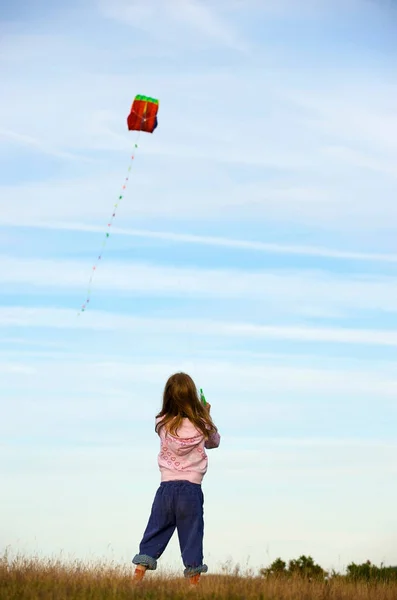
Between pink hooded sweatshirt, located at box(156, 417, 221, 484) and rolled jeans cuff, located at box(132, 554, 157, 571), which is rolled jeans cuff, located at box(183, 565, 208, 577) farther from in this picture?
pink hooded sweatshirt, located at box(156, 417, 221, 484)

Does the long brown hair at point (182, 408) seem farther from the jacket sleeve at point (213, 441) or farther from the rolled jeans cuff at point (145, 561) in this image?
the rolled jeans cuff at point (145, 561)

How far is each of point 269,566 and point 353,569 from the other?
4.46 feet

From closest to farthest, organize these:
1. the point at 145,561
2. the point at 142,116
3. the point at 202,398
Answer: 1. the point at 145,561
2. the point at 202,398
3. the point at 142,116

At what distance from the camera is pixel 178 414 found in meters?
10.9

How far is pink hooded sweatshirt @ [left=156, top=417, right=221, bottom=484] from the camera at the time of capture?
10.7 meters

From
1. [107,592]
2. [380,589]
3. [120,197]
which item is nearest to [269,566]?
[380,589]

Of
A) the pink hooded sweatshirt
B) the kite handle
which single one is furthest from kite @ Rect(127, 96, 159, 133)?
the pink hooded sweatshirt

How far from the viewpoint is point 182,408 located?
1084 cm

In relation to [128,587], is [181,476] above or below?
above

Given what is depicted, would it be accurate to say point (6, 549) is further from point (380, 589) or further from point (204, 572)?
point (380, 589)

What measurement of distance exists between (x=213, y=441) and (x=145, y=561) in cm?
162

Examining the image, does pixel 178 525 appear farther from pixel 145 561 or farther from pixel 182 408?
pixel 182 408

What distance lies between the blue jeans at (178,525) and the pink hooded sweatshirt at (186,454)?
0.34ft

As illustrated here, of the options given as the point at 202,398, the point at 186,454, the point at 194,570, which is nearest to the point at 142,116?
the point at 202,398
